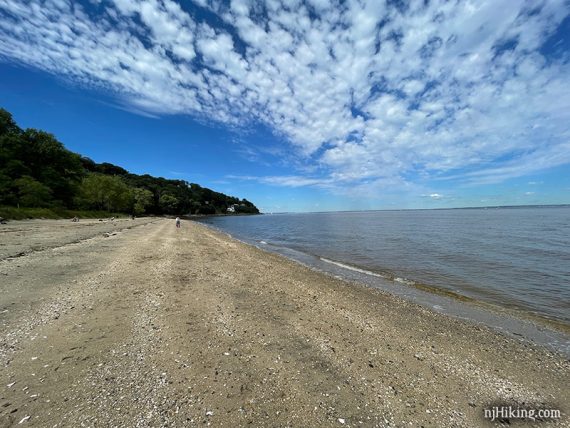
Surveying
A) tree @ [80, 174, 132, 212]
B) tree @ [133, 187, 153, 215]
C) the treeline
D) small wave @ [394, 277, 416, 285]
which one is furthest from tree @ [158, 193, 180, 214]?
small wave @ [394, 277, 416, 285]

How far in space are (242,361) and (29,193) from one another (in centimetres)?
5481

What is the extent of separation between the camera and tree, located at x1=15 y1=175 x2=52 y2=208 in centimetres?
3931

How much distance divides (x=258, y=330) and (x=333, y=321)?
7.63 ft

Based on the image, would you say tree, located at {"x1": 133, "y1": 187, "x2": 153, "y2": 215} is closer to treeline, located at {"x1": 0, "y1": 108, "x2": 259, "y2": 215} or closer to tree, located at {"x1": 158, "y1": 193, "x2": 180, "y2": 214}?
treeline, located at {"x1": 0, "y1": 108, "x2": 259, "y2": 215}

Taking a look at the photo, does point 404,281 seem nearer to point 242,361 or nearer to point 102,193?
point 242,361

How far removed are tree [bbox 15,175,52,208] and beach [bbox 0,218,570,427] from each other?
44293mm

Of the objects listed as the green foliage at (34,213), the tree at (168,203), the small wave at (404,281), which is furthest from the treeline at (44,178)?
the small wave at (404,281)

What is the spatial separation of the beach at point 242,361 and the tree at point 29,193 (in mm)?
44293

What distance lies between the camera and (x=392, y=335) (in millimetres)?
6477

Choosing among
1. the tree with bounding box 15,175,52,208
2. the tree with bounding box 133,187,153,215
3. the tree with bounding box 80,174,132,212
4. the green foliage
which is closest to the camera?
the green foliage

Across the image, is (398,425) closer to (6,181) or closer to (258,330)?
(258,330)

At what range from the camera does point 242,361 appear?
4.73m

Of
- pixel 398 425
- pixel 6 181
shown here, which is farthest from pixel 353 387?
pixel 6 181

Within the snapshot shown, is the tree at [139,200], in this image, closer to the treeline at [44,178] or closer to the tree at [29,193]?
the treeline at [44,178]
